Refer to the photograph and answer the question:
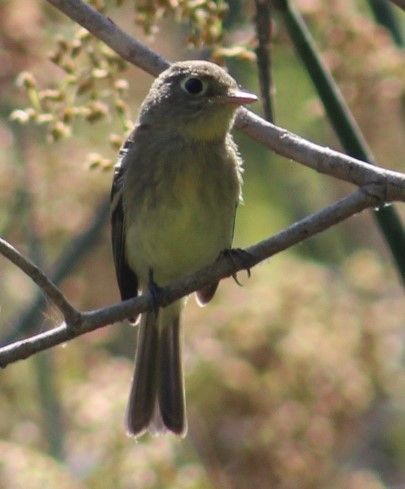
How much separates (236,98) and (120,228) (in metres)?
0.79

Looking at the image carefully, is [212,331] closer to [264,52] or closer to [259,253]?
[264,52]

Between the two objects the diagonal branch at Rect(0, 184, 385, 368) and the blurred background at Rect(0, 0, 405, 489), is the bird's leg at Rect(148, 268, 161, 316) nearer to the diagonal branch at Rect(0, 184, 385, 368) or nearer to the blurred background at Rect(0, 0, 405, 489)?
the diagonal branch at Rect(0, 184, 385, 368)

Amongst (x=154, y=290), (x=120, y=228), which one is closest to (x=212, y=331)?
(x=120, y=228)

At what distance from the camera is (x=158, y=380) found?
450cm

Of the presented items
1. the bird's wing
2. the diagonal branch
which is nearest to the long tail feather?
the bird's wing

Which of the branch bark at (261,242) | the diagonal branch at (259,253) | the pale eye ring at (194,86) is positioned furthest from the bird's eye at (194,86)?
the diagonal branch at (259,253)

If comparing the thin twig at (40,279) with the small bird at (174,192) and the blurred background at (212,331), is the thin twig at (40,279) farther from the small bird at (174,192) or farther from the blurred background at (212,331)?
the small bird at (174,192)

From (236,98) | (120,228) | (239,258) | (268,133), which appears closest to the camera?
(268,133)

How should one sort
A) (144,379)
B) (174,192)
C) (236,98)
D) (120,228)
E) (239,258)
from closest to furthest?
(239,258) < (236,98) < (174,192) < (120,228) < (144,379)

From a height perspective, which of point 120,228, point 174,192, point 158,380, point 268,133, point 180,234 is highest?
point 268,133

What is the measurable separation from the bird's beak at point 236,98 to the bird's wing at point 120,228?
524mm

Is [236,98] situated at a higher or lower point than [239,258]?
higher

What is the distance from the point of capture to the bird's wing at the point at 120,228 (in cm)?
429

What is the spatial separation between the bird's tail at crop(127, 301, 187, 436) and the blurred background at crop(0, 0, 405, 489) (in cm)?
9
